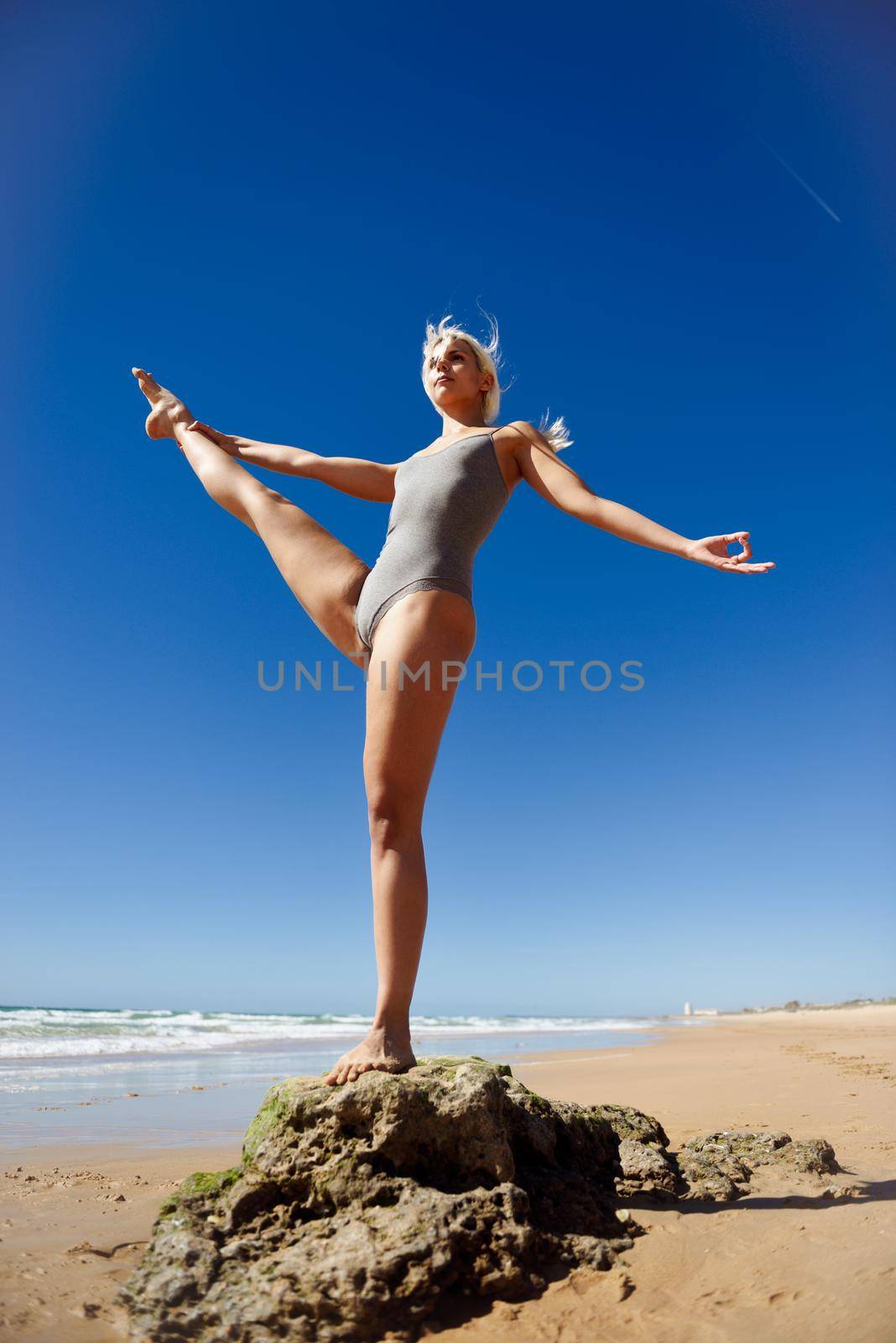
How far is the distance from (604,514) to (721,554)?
1.67ft

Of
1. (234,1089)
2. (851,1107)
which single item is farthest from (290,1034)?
(851,1107)

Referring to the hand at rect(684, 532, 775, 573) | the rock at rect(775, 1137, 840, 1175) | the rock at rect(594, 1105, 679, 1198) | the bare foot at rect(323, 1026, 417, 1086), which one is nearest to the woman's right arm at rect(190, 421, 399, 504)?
the hand at rect(684, 532, 775, 573)

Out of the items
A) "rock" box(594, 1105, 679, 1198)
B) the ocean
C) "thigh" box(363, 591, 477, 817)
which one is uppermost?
"thigh" box(363, 591, 477, 817)

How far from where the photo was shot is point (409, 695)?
10.5 feet

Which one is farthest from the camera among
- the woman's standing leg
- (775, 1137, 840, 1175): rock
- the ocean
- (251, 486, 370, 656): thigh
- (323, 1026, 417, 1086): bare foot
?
the ocean

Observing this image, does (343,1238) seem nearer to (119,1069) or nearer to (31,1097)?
(31,1097)

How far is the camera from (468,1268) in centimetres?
244

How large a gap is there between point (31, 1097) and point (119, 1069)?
3.27 metres

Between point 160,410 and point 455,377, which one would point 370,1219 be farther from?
point 160,410

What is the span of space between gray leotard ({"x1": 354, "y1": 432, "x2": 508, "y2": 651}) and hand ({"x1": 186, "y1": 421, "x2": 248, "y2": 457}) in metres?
0.91

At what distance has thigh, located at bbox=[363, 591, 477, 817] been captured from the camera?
320 cm

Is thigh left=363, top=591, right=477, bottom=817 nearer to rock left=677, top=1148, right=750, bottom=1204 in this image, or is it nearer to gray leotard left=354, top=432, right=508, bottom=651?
gray leotard left=354, top=432, right=508, bottom=651

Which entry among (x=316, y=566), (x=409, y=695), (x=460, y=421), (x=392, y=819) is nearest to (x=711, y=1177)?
(x=392, y=819)

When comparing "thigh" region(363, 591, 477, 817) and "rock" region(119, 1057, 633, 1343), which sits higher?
"thigh" region(363, 591, 477, 817)
